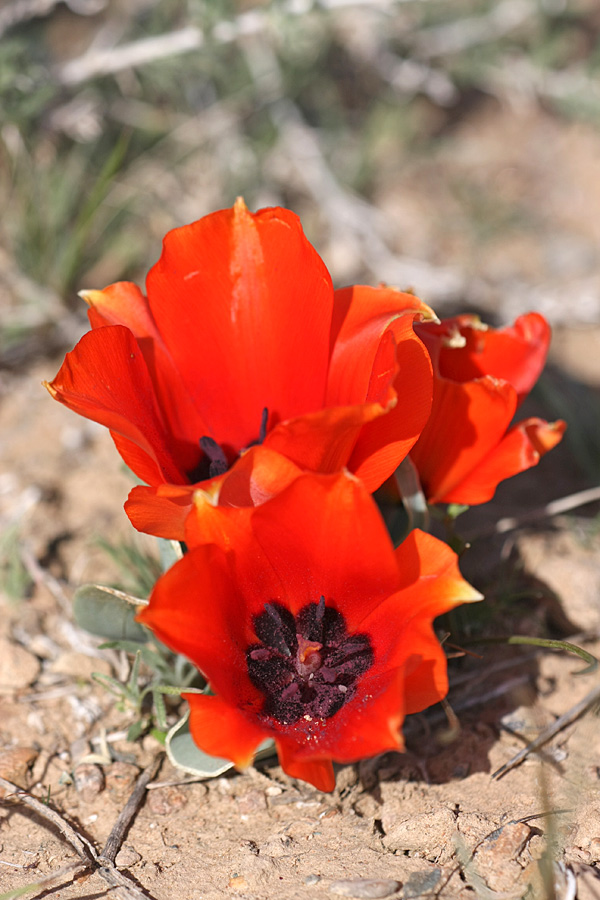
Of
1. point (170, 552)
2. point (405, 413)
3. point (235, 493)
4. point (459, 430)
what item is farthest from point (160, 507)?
point (459, 430)

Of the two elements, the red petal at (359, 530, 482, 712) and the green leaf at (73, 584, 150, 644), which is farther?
the green leaf at (73, 584, 150, 644)

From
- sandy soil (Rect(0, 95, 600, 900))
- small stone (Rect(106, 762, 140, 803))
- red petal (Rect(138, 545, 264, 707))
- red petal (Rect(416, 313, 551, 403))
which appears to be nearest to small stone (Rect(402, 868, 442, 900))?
sandy soil (Rect(0, 95, 600, 900))

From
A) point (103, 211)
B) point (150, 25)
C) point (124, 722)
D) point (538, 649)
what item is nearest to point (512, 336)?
point (538, 649)

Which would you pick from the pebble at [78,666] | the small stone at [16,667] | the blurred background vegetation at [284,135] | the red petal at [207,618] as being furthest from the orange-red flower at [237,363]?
the blurred background vegetation at [284,135]

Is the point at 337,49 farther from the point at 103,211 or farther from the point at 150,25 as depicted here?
the point at 103,211

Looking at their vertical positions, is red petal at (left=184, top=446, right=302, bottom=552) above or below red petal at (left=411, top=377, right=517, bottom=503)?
above

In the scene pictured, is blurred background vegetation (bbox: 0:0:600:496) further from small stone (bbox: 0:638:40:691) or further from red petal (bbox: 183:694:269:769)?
red petal (bbox: 183:694:269:769)

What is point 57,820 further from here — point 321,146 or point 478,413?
point 321,146
